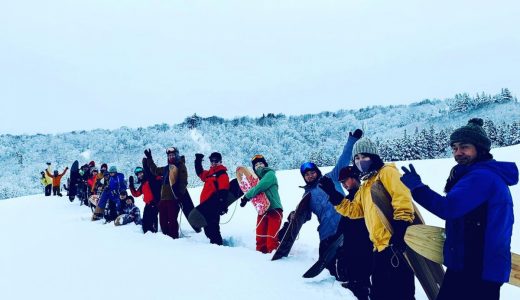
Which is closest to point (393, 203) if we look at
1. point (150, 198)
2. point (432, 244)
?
point (432, 244)

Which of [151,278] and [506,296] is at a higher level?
[151,278]

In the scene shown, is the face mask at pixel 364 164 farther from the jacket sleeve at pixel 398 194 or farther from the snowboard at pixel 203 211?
the snowboard at pixel 203 211

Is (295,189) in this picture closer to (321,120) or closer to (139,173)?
(139,173)

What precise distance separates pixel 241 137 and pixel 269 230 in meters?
83.3

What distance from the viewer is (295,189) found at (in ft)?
50.1

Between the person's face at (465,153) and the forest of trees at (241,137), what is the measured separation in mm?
55789

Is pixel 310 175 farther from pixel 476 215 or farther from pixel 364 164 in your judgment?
pixel 476 215

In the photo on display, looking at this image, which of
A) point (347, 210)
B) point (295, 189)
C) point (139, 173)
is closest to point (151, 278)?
point (347, 210)

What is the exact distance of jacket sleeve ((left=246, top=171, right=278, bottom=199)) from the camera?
6301 millimetres

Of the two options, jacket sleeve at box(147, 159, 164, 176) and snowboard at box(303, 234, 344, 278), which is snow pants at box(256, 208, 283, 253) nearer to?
snowboard at box(303, 234, 344, 278)

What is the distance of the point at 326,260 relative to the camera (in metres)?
4.79

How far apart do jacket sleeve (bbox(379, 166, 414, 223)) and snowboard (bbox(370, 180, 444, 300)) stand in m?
0.07

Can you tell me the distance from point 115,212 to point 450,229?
9.89 meters

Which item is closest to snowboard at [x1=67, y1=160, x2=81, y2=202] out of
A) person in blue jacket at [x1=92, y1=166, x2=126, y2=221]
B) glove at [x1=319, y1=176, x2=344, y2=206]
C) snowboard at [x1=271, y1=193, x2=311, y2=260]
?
person in blue jacket at [x1=92, y1=166, x2=126, y2=221]
